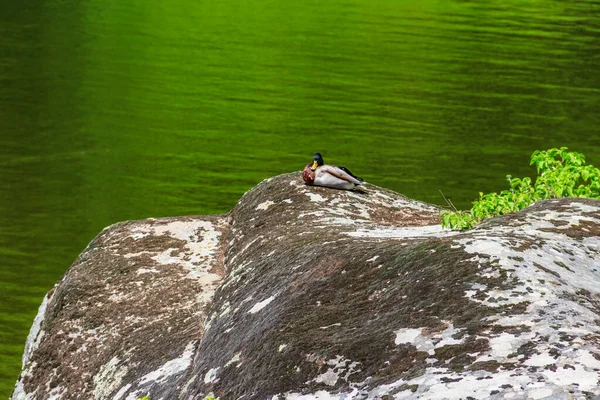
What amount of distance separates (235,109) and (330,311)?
35.9 m

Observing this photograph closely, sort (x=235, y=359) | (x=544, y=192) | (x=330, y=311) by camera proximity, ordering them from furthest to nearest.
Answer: (x=544, y=192), (x=235, y=359), (x=330, y=311)

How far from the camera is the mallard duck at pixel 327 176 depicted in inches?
400

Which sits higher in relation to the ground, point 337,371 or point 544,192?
point 544,192

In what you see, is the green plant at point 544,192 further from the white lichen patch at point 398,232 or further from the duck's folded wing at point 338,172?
the duck's folded wing at point 338,172

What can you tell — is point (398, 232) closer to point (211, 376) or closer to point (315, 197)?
point (315, 197)

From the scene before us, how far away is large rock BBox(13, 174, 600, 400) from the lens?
206 inches

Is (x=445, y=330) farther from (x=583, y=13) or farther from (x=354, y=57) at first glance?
(x=583, y=13)

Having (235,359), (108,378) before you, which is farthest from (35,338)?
(235,359)

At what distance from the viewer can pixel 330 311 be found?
6.21m

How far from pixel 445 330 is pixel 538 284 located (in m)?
0.68

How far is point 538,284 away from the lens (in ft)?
18.9

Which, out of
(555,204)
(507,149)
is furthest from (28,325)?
(507,149)

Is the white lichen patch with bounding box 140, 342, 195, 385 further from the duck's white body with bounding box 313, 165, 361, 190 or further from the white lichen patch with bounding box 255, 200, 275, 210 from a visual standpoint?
the duck's white body with bounding box 313, 165, 361, 190

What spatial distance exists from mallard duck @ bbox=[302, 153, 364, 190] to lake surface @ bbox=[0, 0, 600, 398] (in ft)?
24.7
